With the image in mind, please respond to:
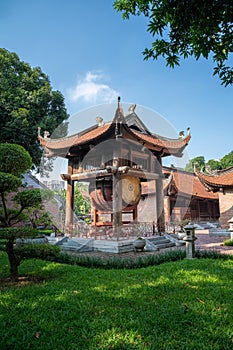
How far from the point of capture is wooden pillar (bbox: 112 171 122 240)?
9.70 metres

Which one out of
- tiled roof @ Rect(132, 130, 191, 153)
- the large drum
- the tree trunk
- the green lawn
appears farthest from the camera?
tiled roof @ Rect(132, 130, 191, 153)

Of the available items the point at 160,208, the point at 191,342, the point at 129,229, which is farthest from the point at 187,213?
the point at 191,342

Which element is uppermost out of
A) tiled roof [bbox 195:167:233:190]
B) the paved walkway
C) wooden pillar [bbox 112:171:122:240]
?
tiled roof [bbox 195:167:233:190]

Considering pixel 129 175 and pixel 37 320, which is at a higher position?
pixel 129 175

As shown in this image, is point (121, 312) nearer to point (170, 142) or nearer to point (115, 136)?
point (115, 136)

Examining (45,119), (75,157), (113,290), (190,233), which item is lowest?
(113,290)

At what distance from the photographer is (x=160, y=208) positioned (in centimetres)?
1176

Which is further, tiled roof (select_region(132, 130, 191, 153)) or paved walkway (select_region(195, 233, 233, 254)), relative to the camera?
tiled roof (select_region(132, 130, 191, 153))

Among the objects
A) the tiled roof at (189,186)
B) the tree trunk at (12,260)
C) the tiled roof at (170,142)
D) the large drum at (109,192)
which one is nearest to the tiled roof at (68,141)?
the large drum at (109,192)

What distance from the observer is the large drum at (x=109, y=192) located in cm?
1066

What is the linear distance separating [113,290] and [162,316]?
1.40 meters

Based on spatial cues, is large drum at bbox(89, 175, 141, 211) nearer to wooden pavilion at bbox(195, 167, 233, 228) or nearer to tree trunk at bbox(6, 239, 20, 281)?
tree trunk at bbox(6, 239, 20, 281)

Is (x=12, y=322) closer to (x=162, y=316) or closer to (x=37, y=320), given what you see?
(x=37, y=320)

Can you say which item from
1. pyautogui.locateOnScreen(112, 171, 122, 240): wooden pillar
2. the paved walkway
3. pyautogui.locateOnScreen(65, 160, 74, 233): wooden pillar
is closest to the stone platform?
pyautogui.locateOnScreen(112, 171, 122, 240): wooden pillar
